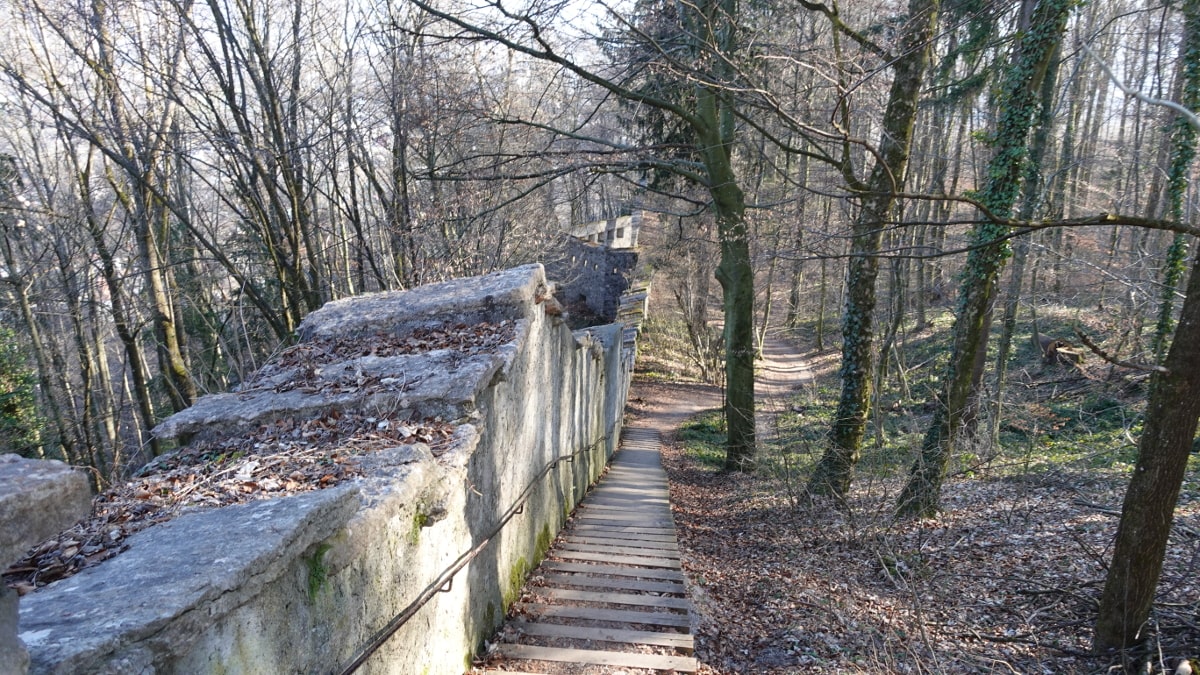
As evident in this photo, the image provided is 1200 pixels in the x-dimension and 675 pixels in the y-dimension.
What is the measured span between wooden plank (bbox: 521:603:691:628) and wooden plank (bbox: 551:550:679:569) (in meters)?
1.07

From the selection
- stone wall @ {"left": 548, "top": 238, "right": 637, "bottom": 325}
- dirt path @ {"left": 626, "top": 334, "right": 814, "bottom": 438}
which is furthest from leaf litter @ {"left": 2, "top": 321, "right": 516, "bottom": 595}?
stone wall @ {"left": 548, "top": 238, "right": 637, "bottom": 325}

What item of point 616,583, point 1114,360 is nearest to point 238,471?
point 616,583

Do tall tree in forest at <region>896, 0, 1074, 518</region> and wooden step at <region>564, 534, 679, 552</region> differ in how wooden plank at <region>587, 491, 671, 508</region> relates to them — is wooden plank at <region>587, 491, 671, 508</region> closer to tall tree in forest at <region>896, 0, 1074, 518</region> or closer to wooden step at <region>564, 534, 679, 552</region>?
wooden step at <region>564, 534, 679, 552</region>

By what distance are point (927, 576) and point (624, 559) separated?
2825 millimetres

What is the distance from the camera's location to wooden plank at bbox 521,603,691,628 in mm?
4523

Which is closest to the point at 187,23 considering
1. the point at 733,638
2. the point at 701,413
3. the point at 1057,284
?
the point at 733,638

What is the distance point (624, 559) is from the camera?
5.88 meters

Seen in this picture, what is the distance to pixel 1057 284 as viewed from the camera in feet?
59.8

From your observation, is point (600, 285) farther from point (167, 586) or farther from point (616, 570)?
point (167, 586)

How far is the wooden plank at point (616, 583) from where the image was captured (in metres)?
5.20

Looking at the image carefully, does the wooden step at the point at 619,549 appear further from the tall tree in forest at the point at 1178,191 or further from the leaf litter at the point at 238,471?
the tall tree in forest at the point at 1178,191

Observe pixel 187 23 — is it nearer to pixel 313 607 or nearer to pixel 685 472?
pixel 313 607

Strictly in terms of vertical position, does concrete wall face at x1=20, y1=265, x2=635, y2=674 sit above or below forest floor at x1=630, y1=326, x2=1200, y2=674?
above

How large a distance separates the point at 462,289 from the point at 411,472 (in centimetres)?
273
